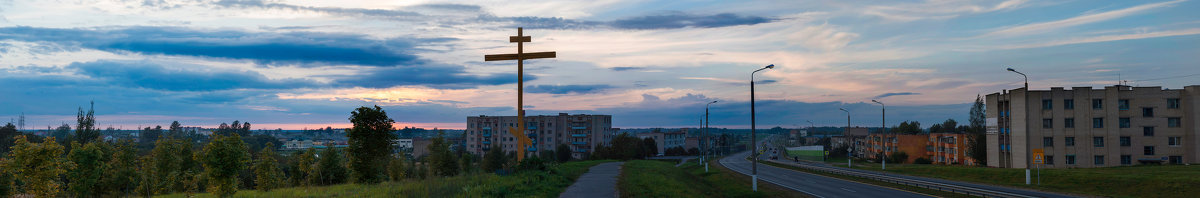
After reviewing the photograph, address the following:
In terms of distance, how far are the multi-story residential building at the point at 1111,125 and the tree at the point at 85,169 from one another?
6591cm

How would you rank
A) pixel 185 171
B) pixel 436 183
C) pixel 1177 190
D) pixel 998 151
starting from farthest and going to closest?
pixel 998 151
pixel 185 171
pixel 1177 190
pixel 436 183

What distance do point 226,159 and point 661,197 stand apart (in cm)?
1696

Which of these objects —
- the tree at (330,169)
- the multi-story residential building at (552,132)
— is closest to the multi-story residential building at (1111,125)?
Answer: the tree at (330,169)

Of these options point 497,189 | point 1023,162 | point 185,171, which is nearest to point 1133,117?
point 1023,162

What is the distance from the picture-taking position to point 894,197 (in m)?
29.8

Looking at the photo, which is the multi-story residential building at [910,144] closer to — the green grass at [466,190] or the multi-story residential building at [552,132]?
the multi-story residential building at [552,132]

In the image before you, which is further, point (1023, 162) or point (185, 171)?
point (1023, 162)

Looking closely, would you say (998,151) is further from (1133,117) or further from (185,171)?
(185,171)

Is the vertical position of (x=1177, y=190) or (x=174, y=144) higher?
(x=174, y=144)

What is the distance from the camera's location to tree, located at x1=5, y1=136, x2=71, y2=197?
63.8 feet

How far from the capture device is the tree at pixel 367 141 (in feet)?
99.8

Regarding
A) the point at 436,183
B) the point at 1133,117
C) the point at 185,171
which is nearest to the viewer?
the point at 436,183

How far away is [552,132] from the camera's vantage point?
5022 inches

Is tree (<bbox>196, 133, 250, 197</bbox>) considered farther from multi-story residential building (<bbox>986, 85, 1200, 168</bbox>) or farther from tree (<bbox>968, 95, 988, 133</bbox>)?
tree (<bbox>968, 95, 988, 133</bbox>)
